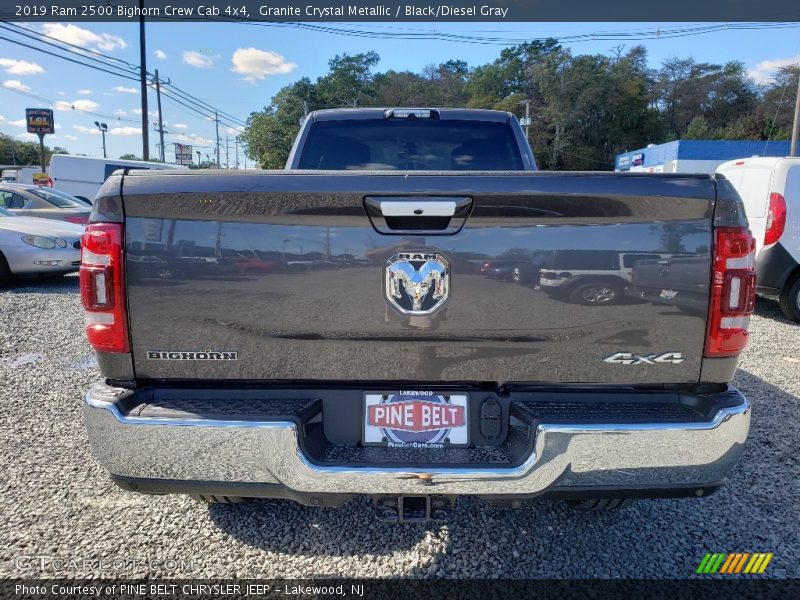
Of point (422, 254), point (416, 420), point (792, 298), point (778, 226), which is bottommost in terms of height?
point (792, 298)

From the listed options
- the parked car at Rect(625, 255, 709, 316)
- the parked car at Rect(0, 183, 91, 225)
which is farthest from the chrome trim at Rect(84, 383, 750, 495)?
the parked car at Rect(0, 183, 91, 225)

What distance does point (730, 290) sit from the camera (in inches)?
69.2

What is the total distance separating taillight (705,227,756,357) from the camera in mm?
1741

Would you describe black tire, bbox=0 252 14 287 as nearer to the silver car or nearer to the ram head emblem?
the silver car

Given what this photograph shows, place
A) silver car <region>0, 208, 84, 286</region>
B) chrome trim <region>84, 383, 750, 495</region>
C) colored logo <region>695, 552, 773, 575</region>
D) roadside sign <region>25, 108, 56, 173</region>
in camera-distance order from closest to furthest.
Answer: chrome trim <region>84, 383, 750, 495</region> → colored logo <region>695, 552, 773, 575</region> → silver car <region>0, 208, 84, 286</region> → roadside sign <region>25, 108, 56, 173</region>

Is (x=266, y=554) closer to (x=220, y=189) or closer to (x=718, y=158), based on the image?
(x=220, y=189)

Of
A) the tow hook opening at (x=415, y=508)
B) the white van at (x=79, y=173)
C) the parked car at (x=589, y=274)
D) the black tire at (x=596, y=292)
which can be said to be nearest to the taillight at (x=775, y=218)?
the parked car at (x=589, y=274)

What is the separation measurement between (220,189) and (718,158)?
40462 mm

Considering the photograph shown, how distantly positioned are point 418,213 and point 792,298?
692 centimetres

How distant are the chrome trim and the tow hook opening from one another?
0.47ft

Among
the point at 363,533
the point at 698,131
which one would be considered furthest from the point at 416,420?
the point at 698,131

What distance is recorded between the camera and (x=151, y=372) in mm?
1848

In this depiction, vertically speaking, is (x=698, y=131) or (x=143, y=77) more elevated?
(x=698, y=131)

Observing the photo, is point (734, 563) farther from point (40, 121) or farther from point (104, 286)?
point (40, 121)
